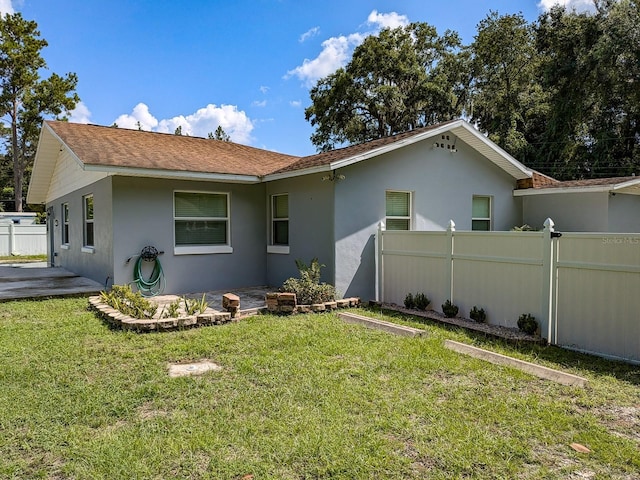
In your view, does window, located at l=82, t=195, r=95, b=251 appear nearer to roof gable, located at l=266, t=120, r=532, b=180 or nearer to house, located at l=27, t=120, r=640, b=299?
house, located at l=27, t=120, r=640, b=299

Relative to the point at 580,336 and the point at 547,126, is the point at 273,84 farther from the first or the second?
the point at 580,336

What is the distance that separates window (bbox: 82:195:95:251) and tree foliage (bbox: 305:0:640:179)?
2030 centimetres

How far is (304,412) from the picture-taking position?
364 cm

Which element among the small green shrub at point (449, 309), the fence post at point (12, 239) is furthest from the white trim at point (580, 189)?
the fence post at point (12, 239)

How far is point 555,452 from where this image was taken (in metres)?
3.06

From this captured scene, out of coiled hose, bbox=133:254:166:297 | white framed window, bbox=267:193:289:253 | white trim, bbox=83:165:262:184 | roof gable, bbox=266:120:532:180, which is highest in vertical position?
roof gable, bbox=266:120:532:180

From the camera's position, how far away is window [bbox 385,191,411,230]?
31.3 feet

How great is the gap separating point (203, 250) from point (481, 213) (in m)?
7.11

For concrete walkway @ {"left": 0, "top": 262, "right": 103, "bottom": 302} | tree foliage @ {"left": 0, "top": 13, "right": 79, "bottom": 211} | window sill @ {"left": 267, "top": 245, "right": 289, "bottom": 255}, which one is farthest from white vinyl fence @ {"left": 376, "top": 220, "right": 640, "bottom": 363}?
tree foliage @ {"left": 0, "top": 13, "right": 79, "bottom": 211}

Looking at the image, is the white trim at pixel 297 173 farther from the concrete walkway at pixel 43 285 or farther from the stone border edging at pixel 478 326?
the concrete walkway at pixel 43 285

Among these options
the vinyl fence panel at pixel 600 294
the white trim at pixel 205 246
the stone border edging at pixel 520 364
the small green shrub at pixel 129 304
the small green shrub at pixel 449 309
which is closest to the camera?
the stone border edging at pixel 520 364

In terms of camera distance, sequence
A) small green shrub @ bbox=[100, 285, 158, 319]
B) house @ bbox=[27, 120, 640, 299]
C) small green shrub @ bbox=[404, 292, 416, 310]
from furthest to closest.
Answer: house @ bbox=[27, 120, 640, 299] < small green shrub @ bbox=[404, 292, 416, 310] < small green shrub @ bbox=[100, 285, 158, 319]

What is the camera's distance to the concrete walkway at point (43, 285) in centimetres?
884

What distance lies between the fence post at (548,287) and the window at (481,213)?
17.3 ft
